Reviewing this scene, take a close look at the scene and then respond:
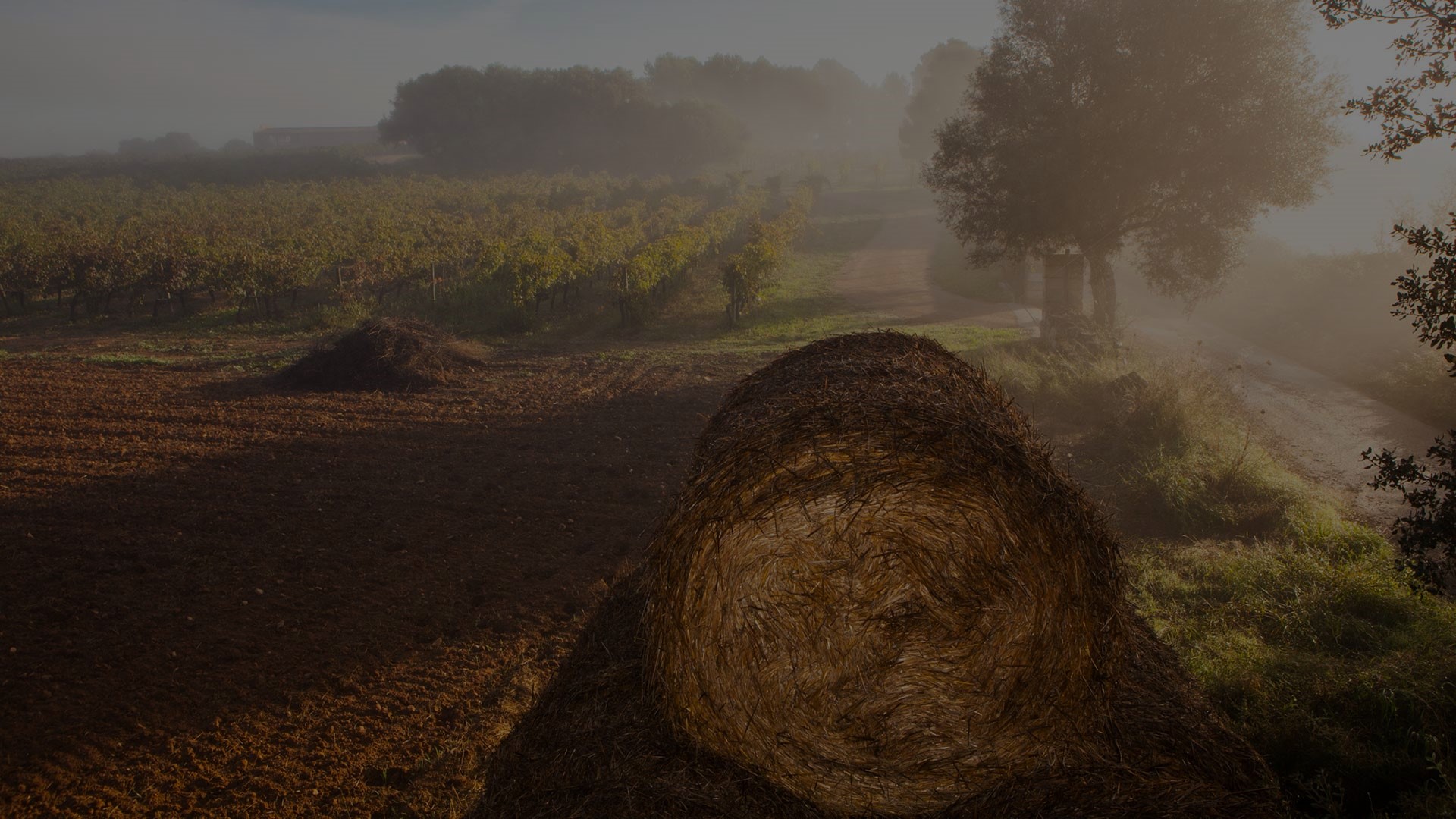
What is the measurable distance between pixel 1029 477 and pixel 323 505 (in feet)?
29.0

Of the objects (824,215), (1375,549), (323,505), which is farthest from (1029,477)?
(824,215)

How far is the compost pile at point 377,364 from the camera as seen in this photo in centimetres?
1502

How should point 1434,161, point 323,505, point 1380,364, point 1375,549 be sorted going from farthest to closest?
1. point 1434,161
2. point 1380,364
3. point 323,505
4. point 1375,549

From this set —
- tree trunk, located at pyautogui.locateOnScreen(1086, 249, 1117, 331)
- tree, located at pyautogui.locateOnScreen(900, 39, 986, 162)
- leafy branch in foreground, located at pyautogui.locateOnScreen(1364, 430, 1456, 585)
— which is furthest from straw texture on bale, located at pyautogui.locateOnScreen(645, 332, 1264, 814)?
tree, located at pyautogui.locateOnScreen(900, 39, 986, 162)

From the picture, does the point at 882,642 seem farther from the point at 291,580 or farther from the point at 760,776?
the point at 291,580

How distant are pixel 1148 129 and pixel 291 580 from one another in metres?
18.6

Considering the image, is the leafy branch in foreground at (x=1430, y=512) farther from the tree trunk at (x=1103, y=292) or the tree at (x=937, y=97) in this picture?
the tree at (x=937, y=97)

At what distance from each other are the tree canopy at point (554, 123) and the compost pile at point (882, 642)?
76.3m

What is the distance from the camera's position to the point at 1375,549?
8.27 m

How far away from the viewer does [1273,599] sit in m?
7.08

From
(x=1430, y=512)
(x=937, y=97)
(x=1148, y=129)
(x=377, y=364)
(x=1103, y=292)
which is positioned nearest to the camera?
(x=1430, y=512)

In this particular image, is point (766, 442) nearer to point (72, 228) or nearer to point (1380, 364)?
point (1380, 364)

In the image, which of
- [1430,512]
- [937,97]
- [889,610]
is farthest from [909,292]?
[937,97]

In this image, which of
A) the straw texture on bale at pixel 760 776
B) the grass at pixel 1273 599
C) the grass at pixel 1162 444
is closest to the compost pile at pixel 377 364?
the grass at pixel 1162 444
